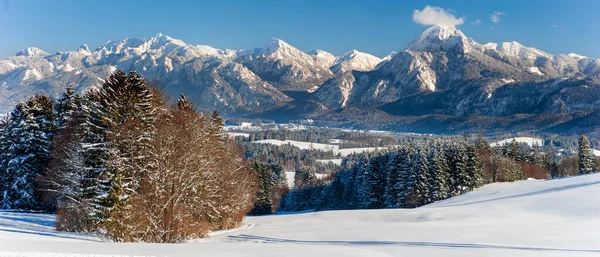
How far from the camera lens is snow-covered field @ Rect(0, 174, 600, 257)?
15117 mm

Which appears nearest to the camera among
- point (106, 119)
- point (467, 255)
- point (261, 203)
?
point (467, 255)

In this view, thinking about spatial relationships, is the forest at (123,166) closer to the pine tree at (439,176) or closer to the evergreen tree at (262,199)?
the evergreen tree at (262,199)

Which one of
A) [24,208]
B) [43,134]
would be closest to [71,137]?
[43,134]

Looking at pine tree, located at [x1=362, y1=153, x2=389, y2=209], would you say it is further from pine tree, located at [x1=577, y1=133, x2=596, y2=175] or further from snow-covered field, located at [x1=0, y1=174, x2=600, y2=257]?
pine tree, located at [x1=577, y1=133, x2=596, y2=175]

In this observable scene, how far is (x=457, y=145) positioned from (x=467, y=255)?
192 ft

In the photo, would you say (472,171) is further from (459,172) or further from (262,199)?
(262,199)

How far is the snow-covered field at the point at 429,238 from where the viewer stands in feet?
49.6

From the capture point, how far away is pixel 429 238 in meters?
19.7

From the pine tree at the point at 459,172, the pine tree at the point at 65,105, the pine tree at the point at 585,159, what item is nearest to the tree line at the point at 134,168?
the pine tree at the point at 65,105

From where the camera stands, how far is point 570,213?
82.2 feet

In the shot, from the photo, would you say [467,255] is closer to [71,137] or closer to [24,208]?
[71,137]

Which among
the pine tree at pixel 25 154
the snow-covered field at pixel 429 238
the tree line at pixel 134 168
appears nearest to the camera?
the snow-covered field at pixel 429 238

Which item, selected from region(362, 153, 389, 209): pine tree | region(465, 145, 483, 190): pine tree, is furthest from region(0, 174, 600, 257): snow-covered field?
region(362, 153, 389, 209): pine tree

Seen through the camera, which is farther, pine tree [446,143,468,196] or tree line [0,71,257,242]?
pine tree [446,143,468,196]
